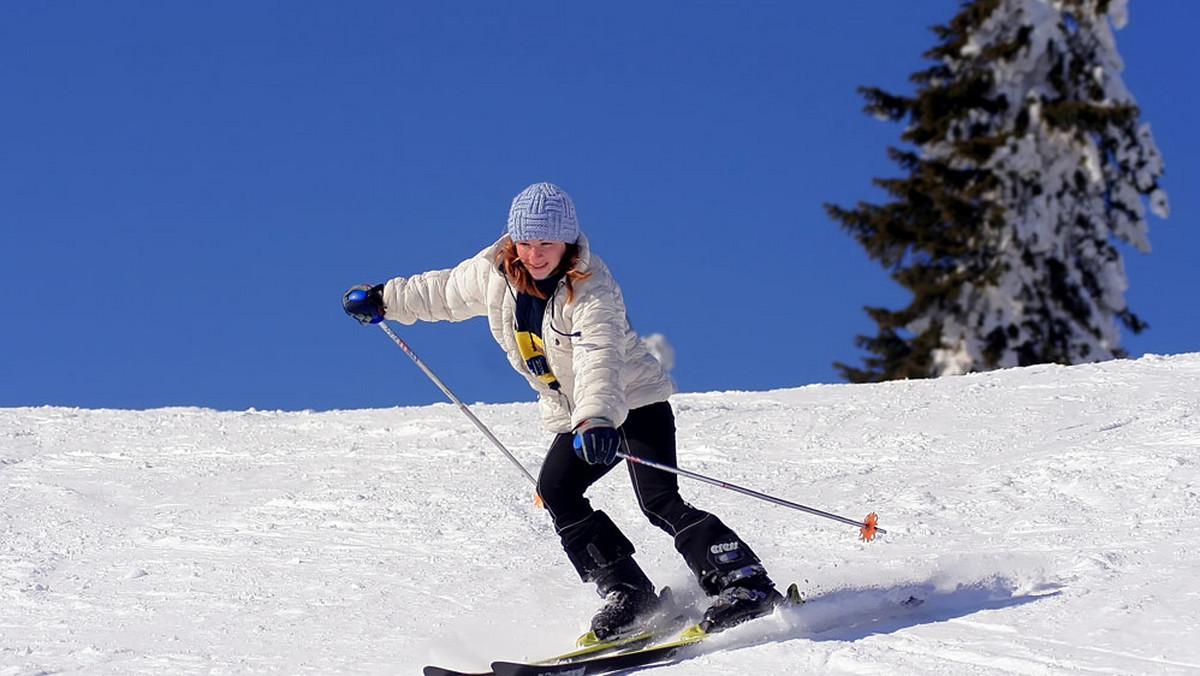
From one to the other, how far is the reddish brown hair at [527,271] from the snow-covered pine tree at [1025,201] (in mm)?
18911

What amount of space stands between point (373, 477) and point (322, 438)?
4.70ft

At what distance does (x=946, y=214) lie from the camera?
22547 millimetres

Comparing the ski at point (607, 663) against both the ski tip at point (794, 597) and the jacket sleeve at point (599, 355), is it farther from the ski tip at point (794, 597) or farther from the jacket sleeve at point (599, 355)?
the jacket sleeve at point (599, 355)

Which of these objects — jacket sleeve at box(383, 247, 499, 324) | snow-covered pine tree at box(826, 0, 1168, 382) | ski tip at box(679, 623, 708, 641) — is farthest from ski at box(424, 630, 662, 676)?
snow-covered pine tree at box(826, 0, 1168, 382)

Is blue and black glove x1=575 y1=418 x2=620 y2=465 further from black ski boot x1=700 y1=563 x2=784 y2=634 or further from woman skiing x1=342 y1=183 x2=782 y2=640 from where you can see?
black ski boot x1=700 y1=563 x2=784 y2=634

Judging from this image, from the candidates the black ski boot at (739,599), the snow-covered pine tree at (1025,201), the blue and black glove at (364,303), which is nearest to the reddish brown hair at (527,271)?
the blue and black glove at (364,303)

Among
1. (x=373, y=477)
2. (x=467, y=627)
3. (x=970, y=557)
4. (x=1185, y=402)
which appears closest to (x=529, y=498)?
(x=373, y=477)

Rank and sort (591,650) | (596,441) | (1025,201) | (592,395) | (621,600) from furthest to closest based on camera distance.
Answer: (1025,201)
(621,600)
(591,650)
(592,395)
(596,441)

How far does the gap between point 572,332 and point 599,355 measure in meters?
0.15

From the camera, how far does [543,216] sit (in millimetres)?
4133

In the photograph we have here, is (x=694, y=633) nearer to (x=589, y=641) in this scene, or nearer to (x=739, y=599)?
(x=739, y=599)

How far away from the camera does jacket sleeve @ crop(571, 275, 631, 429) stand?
400 cm

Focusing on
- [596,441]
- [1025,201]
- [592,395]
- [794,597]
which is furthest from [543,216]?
[1025,201]

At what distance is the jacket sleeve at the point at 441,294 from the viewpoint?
4.60m
